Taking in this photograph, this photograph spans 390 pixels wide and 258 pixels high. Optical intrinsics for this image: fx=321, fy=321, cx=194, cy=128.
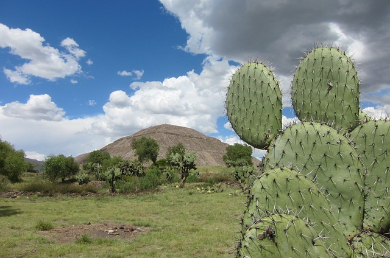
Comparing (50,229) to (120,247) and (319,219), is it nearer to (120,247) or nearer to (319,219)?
(120,247)

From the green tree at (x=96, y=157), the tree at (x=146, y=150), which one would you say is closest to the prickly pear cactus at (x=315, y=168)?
the tree at (x=146, y=150)

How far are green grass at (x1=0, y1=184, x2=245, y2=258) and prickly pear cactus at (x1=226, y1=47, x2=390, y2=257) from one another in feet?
4.30

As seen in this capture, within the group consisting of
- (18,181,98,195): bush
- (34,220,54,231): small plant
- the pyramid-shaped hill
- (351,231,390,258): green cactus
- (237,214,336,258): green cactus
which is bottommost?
(34,220,54,231): small plant

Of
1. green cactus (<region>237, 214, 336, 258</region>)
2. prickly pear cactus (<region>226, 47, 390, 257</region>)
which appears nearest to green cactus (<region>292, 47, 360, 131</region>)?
prickly pear cactus (<region>226, 47, 390, 257</region>)

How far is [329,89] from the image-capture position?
277 centimetres

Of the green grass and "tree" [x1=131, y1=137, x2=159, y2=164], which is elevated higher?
"tree" [x1=131, y1=137, x2=159, y2=164]

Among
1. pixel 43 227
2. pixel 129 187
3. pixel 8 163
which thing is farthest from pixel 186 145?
pixel 43 227

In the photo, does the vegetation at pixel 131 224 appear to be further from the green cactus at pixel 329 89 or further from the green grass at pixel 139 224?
the green cactus at pixel 329 89

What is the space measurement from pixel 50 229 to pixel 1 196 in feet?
37.6

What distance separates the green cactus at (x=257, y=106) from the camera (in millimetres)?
2956

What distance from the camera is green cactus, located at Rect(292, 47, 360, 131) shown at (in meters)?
2.72

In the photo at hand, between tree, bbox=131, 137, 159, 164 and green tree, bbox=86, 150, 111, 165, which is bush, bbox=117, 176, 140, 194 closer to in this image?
tree, bbox=131, 137, 159, 164

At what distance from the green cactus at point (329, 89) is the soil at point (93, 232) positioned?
7393 mm

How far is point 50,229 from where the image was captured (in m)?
9.91
